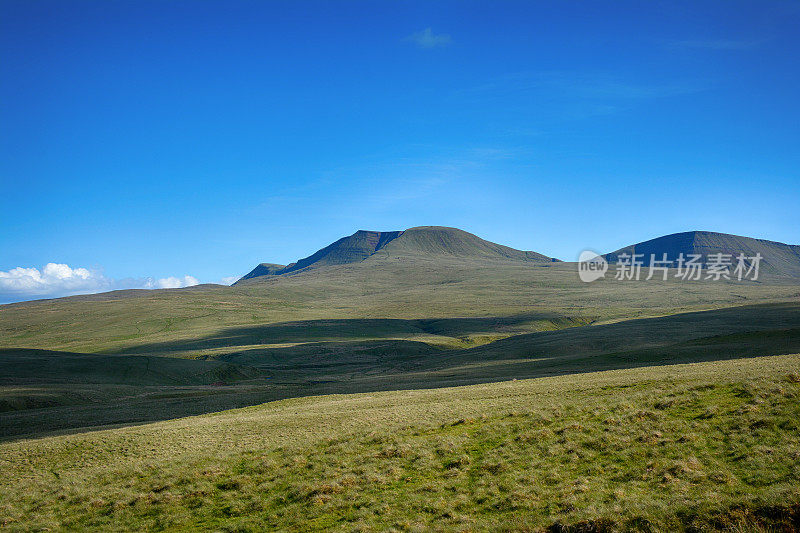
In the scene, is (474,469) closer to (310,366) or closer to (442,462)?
(442,462)

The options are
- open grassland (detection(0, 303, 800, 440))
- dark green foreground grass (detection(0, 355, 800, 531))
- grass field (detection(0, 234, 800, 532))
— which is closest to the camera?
dark green foreground grass (detection(0, 355, 800, 531))

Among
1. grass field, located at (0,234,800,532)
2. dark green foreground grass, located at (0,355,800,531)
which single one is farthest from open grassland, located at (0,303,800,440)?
dark green foreground grass, located at (0,355,800,531)

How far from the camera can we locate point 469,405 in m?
32.4

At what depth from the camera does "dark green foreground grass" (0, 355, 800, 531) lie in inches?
593

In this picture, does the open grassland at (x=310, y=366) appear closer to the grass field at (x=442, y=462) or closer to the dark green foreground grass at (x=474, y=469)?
the grass field at (x=442, y=462)

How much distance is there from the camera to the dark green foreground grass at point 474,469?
15062 millimetres

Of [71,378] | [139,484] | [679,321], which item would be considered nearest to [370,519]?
[139,484]

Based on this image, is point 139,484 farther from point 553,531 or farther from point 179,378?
point 179,378

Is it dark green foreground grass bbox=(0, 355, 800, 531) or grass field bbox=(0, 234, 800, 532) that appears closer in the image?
dark green foreground grass bbox=(0, 355, 800, 531)

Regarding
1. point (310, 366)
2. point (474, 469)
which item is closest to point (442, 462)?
point (474, 469)

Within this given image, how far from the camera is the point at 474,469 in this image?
66.2 feet

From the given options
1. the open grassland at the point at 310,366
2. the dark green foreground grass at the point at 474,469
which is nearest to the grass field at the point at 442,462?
the dark green foreground grass at the point at 474,469

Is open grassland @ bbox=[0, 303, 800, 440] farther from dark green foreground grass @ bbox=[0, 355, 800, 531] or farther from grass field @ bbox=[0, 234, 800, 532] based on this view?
dark green foreground grass @ bbox=[0, 355, 800, 531]

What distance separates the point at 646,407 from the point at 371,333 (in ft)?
512
